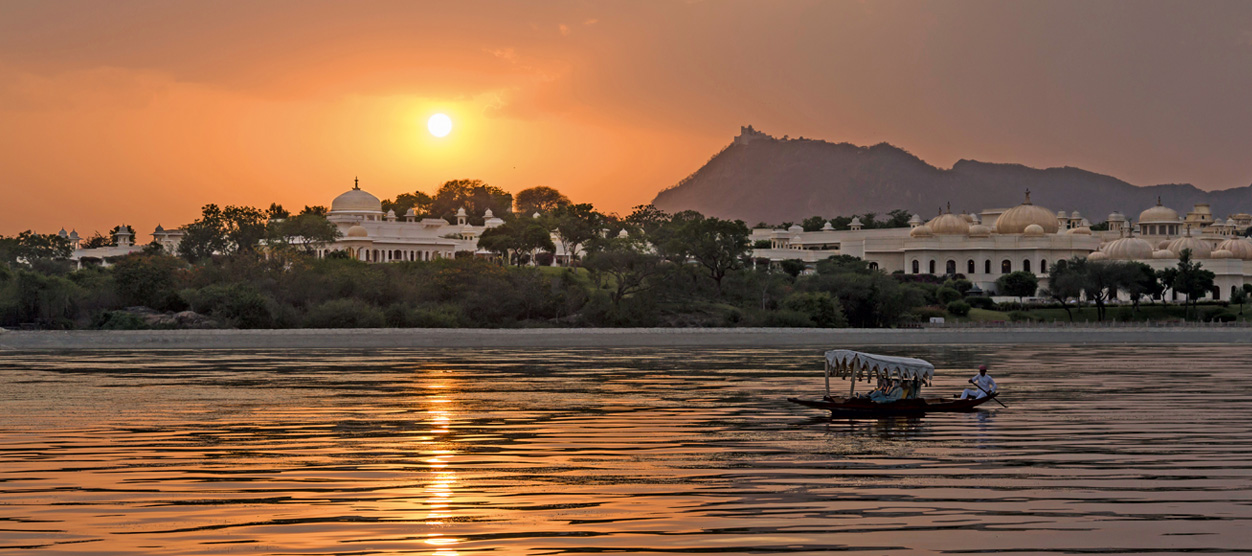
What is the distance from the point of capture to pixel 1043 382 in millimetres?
41531

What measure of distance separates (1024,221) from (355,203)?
7083cm

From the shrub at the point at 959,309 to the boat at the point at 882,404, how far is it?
213ft

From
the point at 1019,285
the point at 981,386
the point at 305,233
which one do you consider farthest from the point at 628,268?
the point at 981,386

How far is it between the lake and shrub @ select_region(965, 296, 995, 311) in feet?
194

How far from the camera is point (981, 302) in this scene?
101 m

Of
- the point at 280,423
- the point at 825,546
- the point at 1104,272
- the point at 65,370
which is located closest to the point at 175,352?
the point at 65,370

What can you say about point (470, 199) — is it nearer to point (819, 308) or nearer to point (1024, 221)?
point (1024, 221)

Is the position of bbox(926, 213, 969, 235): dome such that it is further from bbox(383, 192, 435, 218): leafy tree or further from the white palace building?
bbox(383, 192, 435, 218): leafy tree

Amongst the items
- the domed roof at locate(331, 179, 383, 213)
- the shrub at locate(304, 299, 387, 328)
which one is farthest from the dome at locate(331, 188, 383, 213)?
the shrub at locate(304, 299, 387, 328)

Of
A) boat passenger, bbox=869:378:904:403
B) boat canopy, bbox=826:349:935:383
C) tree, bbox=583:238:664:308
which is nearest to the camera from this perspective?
boat passenger, bbox=869:378:904:403

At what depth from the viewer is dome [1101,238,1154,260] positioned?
382 ft

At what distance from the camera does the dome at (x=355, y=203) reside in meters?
122

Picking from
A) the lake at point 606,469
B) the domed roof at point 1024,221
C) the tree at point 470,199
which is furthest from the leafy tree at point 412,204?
the lake at point 606,469

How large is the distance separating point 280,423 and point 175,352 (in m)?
35.7
